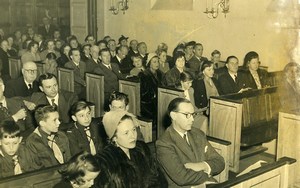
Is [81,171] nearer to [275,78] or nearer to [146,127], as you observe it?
[146,127]

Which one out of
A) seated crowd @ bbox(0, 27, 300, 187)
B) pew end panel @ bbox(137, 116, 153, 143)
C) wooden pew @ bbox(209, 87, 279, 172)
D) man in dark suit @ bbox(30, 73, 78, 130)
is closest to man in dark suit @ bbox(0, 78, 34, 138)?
seated crowd @ bbox(0, 27, 300, 187)

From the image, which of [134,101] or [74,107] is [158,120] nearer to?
[134,101]

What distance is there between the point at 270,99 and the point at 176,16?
5.87m

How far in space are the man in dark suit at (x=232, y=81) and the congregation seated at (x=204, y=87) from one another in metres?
0.33

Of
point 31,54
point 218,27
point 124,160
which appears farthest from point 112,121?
point 218,27

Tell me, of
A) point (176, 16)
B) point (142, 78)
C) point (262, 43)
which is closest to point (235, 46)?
point (262, 43)

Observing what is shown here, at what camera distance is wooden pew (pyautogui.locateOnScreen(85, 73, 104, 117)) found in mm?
7964

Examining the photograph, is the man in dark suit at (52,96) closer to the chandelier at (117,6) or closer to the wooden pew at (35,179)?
the wooden pew at (35,179)

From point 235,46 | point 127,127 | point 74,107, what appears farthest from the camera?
point 235,46

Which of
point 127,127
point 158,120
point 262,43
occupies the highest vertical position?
point 262,43

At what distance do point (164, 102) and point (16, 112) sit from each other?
236 cm

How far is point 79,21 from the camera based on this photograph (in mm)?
14852

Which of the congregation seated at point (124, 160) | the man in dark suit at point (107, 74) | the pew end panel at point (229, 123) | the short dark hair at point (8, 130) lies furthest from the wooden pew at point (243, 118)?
the short dark hair at point (8, 130)

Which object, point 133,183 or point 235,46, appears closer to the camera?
point 133,183
